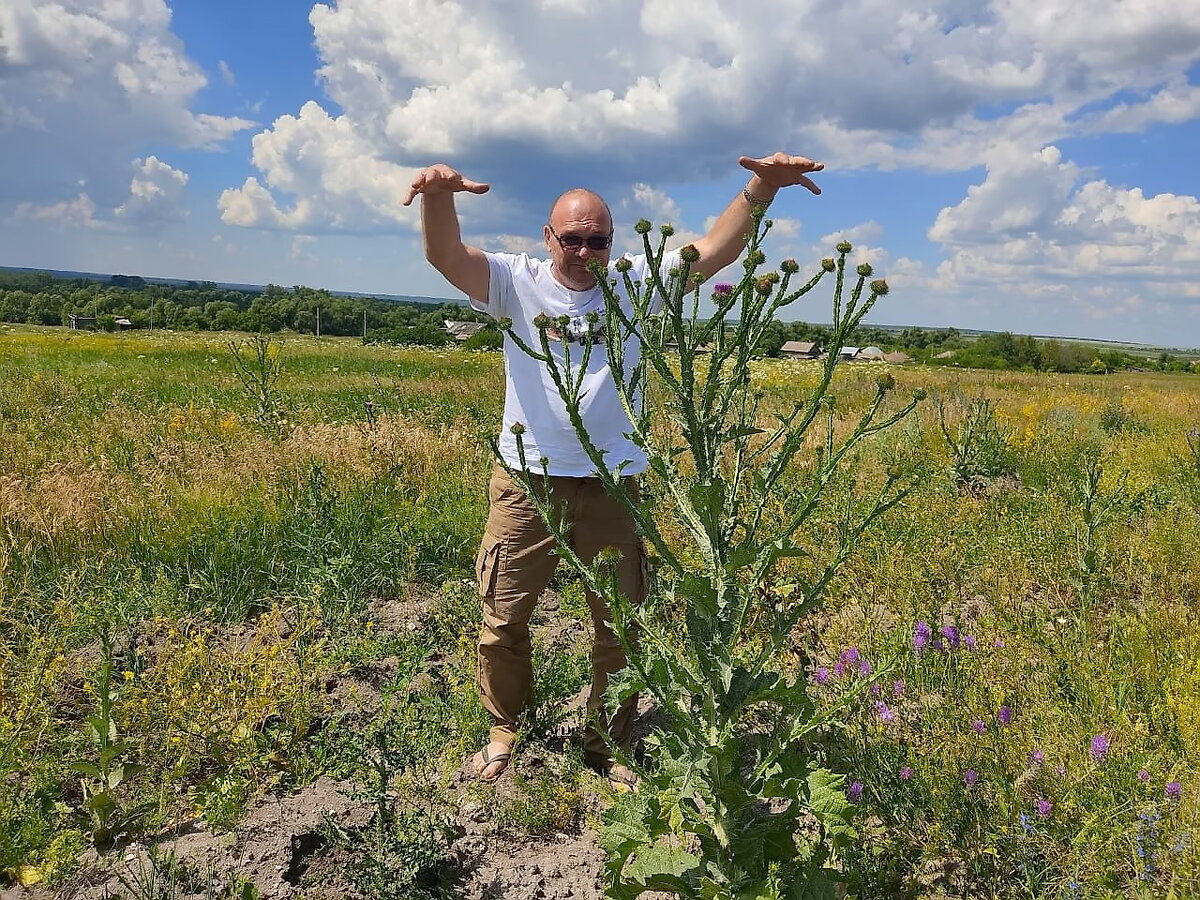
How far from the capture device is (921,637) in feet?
10.2

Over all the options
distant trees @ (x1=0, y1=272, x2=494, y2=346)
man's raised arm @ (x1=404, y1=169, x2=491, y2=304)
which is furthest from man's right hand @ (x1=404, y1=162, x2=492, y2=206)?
distant trees @ (x1=0, y1=272, x2=494, y2=346)

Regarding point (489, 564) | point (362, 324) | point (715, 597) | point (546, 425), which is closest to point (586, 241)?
point (546, 425)

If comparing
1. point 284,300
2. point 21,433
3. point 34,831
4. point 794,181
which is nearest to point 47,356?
point 21,433

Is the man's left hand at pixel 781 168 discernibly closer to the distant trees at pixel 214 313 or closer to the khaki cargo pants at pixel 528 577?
the khaki cargo pants at pixel 528 577

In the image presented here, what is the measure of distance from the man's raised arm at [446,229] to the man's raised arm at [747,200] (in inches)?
32.5

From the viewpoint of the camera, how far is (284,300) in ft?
260

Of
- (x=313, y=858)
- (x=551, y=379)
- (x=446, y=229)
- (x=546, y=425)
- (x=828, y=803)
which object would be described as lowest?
(x=313, y=858)

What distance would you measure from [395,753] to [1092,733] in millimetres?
2506

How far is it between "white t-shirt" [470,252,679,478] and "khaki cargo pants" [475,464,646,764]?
0.12 m

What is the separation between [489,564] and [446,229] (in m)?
1.29

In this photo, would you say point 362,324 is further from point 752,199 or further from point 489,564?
point 752,199

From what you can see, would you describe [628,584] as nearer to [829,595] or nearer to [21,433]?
[829,595]

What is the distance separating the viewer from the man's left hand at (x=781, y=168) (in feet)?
7.75

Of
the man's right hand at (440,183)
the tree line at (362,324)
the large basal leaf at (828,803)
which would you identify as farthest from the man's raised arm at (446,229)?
the tree line at (362,324)
